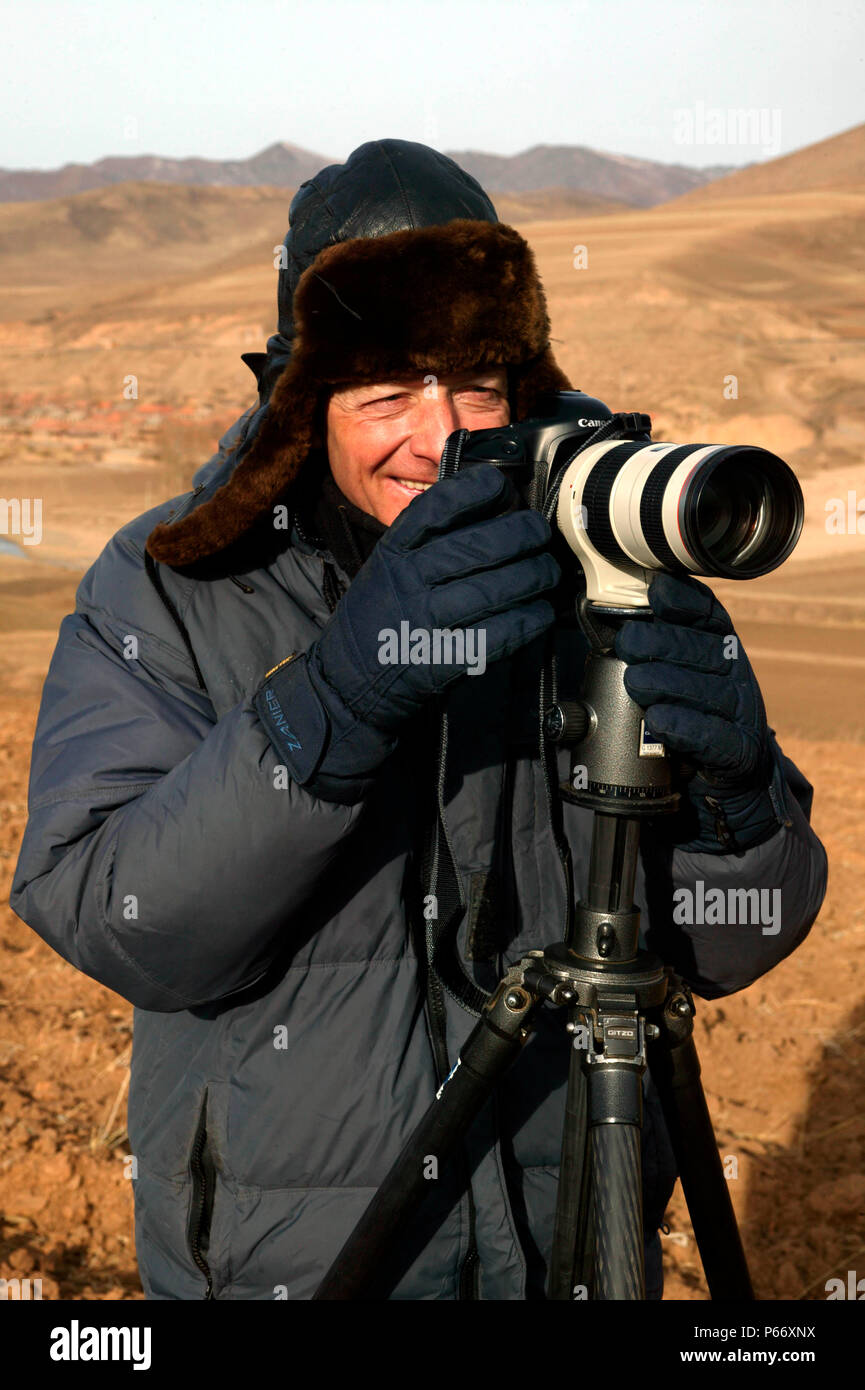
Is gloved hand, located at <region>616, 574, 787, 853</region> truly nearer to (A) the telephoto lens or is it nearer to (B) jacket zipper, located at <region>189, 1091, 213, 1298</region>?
(A) the telephoto lens

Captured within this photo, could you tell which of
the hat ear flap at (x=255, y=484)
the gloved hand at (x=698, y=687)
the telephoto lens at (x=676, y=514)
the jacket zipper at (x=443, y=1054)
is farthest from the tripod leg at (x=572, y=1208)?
the hat ear flap at (x=255, y=484)

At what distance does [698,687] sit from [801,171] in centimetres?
3693

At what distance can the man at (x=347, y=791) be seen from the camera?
1466 mm

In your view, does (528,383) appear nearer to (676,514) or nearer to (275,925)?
(676,514)

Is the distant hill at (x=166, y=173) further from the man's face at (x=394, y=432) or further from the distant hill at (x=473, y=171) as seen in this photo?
the man's face at (x=394, y=432)

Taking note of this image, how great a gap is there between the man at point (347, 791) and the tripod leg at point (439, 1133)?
77mm

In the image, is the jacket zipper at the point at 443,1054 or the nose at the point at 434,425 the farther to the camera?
the nose at the point at 434,425

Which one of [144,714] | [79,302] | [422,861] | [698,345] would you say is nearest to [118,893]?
[144,714]

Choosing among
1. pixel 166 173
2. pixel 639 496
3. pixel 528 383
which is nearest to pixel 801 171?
pixel 528 383

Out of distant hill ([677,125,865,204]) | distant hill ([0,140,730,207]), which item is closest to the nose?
distant hill ([677,125,865,204])

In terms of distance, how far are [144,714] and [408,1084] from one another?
1.78 ft

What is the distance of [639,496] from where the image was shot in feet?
4.77

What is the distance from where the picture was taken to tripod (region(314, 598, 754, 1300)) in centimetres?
148

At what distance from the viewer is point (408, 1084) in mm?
1615
